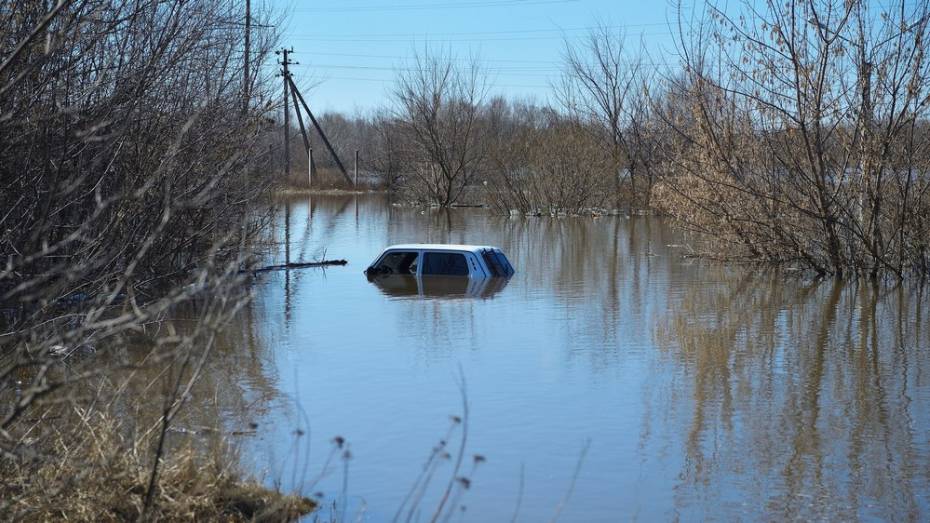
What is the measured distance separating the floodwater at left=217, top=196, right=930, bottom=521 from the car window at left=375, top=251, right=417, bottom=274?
2.17ft

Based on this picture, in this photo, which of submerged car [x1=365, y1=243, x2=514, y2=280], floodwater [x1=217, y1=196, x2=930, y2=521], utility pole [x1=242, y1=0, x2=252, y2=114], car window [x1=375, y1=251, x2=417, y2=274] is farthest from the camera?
car window [x1=375, y1=251, x2=417, y2=274]

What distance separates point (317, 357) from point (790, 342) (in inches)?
240

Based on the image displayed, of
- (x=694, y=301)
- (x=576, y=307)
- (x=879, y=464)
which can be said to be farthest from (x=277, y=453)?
(x=694, y=301)

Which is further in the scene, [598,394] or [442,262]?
[442,262]

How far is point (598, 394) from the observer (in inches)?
464

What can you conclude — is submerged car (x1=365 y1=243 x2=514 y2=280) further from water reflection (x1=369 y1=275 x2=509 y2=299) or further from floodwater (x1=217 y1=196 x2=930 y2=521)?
floodwater (x1=217 y1=196 x2=930 y2=521)

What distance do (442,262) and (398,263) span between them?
3.73 feet

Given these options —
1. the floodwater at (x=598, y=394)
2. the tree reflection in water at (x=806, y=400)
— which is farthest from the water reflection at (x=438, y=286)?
the tree reflection in water at (x=806, y=400)

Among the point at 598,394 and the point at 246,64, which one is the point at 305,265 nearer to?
the point at 246,64

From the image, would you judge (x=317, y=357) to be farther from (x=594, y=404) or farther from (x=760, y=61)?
(x=760, y=61)

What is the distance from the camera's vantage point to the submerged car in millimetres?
22172

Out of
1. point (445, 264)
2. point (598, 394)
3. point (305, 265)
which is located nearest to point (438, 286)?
point (445, 264)

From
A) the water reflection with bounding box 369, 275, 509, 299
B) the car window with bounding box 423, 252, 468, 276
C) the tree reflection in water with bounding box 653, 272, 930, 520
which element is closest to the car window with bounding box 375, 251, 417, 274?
the water reflection with bounding box 369, 275, 509, 299

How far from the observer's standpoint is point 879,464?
905cm
